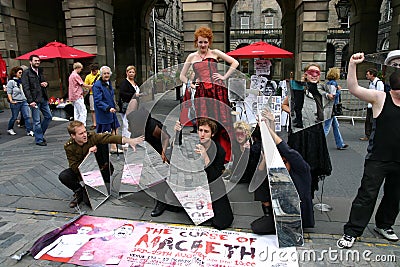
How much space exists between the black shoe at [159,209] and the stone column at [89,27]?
360 inches

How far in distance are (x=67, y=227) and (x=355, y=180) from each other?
435cm

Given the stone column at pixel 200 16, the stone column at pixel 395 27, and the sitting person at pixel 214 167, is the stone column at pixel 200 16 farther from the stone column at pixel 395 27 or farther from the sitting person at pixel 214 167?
the sitting person at pixel 214 167

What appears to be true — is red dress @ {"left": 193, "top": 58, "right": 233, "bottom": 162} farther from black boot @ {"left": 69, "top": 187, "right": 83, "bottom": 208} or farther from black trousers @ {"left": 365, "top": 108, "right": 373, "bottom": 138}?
black trousers @ {"left": 365, "top": 108, "right": 373, "bottom": 138}

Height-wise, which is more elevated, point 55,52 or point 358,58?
point 55,52

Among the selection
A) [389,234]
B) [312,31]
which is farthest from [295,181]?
[312,31]

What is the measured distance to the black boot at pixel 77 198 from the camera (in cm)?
396

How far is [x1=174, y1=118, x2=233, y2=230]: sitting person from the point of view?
327 centimetres

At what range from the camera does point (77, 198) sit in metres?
4.04

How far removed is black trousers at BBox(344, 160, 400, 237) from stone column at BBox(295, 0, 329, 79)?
8.81m

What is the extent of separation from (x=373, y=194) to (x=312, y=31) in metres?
9.33

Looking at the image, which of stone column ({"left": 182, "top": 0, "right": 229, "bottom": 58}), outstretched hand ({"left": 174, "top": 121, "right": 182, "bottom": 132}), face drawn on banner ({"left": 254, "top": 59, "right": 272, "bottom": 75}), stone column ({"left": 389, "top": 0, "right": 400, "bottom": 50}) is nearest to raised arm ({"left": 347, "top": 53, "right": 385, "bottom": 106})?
outstretched hand ({"left": 174, "top": 121, "right": 182, "bottom": 132})

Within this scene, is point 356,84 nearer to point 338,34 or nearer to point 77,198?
point 77,198

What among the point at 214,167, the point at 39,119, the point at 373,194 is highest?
the point at 39,119

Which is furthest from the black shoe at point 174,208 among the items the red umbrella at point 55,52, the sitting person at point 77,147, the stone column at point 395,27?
the stone column at point 395,27
